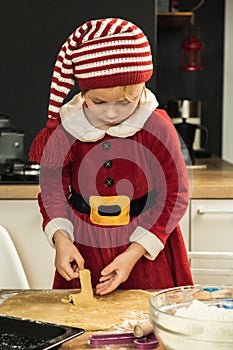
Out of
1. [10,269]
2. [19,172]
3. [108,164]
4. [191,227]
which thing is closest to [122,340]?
[108,164]

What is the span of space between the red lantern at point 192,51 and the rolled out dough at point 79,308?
2175 mm

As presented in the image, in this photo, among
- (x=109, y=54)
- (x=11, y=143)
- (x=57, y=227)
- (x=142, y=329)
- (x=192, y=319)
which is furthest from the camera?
(x=11, y=143)

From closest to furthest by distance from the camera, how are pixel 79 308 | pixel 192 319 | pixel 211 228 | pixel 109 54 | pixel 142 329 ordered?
pixel 192 319 → pixel 142 329 → pixel 79 308 → pixel 109 54 → pixel 211 228

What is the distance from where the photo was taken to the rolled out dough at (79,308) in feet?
4.97

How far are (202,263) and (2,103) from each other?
991mm

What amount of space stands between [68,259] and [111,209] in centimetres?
19

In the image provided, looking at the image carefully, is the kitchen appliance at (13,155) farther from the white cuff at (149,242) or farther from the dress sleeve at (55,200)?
the white cuff at (149,242)

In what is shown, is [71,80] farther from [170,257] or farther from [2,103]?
[2,103]

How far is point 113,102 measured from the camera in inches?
69.5

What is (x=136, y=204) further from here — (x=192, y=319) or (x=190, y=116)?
(x=190, y=116)

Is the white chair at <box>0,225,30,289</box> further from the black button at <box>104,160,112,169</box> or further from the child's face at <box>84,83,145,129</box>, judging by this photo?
the child's face at <box>84,83,145,129</box>

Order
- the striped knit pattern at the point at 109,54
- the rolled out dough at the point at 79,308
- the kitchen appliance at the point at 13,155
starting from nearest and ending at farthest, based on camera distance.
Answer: the rolled out dough at the point at 79,308, the striped knit pattern at the point at 109,54, the kitchen appliance at the point at 13,155

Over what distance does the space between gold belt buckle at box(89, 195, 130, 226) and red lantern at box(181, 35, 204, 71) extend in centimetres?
194

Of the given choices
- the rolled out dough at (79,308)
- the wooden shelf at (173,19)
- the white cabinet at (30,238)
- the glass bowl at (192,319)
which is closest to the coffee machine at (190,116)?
the wooden shelf at (173,19)
